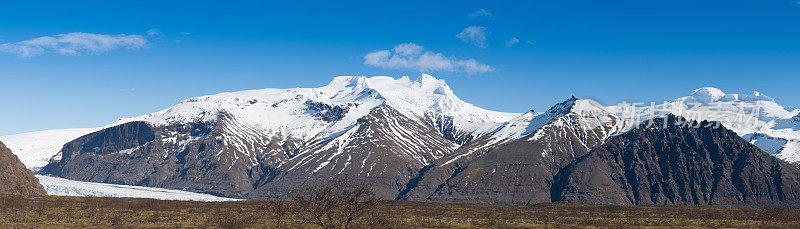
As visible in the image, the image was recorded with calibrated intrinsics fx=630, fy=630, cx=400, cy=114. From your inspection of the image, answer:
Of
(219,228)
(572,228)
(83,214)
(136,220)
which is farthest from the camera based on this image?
(83,214)

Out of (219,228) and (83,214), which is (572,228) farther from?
(83,214)

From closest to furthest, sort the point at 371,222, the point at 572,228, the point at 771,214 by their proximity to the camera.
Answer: the point at 371,222
the point at 572,228
the point at 771,214

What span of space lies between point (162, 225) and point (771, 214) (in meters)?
179

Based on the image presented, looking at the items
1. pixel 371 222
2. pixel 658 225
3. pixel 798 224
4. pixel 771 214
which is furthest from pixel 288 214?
pixel 771 214

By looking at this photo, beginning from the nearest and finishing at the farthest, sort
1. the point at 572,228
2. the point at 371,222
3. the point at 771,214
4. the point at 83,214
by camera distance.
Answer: the point at 371,222 → the point at 572,228 → the point at 83,214 → the point at 771,214

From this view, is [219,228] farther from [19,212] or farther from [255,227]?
[19,212]

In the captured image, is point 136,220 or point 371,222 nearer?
point 371,222

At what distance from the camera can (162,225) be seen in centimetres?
14425

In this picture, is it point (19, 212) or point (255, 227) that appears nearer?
point (255, 227)

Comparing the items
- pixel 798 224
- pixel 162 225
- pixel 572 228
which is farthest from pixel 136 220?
pixel 798 224

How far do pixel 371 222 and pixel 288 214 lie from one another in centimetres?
6897

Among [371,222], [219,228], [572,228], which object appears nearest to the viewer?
[371,222]

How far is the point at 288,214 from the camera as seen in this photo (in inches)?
6604

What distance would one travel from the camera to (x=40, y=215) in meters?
163
